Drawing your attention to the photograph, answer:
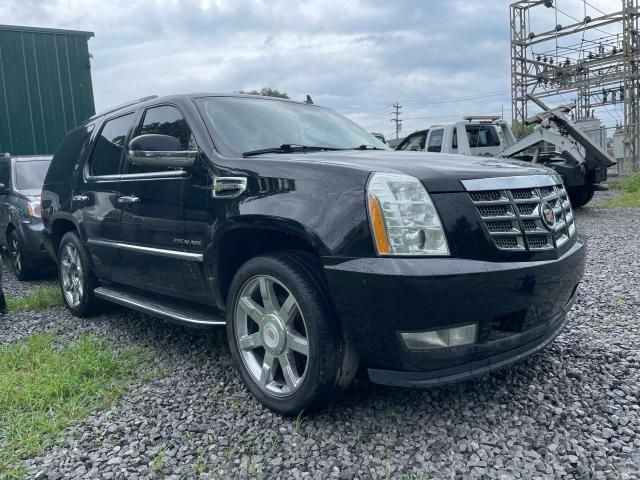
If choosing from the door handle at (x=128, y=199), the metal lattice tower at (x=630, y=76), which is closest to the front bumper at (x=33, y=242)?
the door handle at (x=128, y=199)

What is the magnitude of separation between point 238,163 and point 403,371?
1.41 meters

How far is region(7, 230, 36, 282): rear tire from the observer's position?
6547 mm

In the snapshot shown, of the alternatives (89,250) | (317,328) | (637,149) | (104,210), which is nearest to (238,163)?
(317,328)

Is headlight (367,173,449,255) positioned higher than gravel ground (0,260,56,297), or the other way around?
headlight (367,173,449,255)

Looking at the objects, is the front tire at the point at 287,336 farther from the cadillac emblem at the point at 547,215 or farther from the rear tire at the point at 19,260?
the rear tire at the point at 19,260

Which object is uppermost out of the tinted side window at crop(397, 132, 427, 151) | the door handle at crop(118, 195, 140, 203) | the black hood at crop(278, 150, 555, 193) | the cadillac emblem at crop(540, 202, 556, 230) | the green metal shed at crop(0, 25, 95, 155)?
the green metal shed at crop(0, 25, 95, 155)

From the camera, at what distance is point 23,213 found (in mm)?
6562

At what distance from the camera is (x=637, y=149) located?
1923cm

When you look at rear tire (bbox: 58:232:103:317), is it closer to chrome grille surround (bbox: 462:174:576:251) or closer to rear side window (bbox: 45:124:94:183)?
rear side window (bbox: 45:124:94:183)

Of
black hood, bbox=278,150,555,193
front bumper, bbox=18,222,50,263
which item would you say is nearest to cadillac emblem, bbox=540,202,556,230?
black hood, bbox=278,150,555,193

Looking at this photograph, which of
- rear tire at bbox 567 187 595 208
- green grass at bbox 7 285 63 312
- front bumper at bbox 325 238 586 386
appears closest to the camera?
front bumper at bbox 325 238 586 386

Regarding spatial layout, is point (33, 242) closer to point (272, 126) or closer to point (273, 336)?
point (272, 126)

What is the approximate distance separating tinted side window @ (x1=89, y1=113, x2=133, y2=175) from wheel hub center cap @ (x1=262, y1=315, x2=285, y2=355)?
6.70 feet

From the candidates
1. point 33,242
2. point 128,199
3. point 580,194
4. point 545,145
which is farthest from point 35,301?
point 580,194
